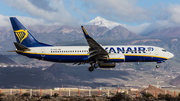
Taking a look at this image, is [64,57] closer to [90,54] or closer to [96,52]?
[90,54]

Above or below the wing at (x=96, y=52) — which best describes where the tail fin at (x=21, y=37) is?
above

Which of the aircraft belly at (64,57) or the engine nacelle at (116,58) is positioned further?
the aircraft belly at (64,57)

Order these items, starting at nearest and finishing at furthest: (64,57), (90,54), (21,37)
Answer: (90,54)
(64,57)
(21,37)

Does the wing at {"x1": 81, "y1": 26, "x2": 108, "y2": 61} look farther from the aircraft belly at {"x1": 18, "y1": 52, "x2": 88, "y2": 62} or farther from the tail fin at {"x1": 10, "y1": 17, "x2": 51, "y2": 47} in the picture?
the tail fin at {"x1": 10, "y1": 17, "x2": 51, "y2": 47}

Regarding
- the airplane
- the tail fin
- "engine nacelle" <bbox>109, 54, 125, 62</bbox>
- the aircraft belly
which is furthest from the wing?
the tail fin

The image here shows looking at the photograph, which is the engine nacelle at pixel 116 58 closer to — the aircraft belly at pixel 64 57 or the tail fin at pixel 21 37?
the aircraft belly at pixel 64 57

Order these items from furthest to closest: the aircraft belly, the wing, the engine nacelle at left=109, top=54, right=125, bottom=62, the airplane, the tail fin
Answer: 1. the tail fin
2. the aircraft belly
3. the airplane
4. the engine nacelle at left=109, top=54, right=125, bottom=62
5. the wing


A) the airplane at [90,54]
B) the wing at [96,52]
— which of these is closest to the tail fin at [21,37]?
the airplane at [90,54]

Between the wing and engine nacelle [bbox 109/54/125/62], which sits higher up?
the wing

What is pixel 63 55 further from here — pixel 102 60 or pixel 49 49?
pixel 102 60

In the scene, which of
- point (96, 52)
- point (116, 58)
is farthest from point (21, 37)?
point (116, 58)

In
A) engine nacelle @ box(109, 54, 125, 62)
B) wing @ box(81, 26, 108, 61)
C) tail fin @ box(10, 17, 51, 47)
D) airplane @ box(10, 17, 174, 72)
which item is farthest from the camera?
tail fin @ box(10, 17, 51, 47)

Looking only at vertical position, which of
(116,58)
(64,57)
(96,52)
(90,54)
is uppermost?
(96,52)

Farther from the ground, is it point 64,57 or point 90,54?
point 90,54
